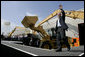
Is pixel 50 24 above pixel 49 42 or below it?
above

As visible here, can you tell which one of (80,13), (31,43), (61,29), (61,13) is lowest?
(31,43)

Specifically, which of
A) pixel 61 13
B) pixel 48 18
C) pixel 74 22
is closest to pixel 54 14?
pixel 48 18

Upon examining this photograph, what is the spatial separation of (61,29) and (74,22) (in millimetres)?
13192

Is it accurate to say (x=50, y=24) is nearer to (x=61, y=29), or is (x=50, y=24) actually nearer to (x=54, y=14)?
(x=54, y=14)

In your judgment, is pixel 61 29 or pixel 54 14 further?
pixel 54 14

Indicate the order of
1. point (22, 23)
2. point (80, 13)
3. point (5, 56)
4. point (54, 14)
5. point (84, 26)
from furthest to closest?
point (54, 14), point (84, 26), point (80, 13), point (22, 23), point (5, 56)

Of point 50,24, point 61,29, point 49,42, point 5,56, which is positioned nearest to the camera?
point 5,56

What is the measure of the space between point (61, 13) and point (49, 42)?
12.3ft

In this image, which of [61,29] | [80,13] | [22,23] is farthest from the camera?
[80,13]

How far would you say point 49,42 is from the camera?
837cm

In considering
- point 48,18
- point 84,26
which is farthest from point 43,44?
point 48,18

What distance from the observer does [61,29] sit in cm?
486

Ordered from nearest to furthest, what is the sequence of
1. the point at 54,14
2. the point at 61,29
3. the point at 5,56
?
the point at 5,56 < the point at 61,29 < the point at 54,14

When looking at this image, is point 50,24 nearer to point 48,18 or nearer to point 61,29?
point 48,18
